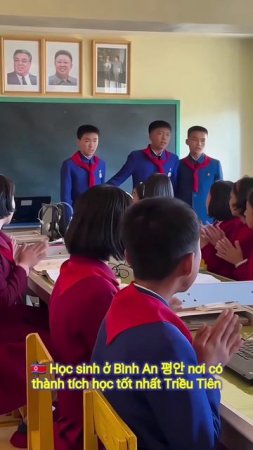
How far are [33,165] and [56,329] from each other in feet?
14.9

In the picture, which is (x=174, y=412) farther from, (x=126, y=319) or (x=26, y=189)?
(x=26, y=189)

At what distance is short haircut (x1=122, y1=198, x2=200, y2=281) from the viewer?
1225mm

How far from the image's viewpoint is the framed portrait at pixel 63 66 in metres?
5.96

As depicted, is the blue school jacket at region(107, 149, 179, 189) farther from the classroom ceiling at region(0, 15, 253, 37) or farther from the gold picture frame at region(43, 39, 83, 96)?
the gold picture frame at region(43, 39, 83, 96)

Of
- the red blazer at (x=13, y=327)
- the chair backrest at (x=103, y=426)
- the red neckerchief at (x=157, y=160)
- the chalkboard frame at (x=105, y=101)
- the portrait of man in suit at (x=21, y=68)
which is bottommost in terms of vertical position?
the red blazer at (x=13, y=327)

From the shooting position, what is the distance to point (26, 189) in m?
6.09

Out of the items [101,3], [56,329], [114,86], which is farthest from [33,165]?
[56,329]

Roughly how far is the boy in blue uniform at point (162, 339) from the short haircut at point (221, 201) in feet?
5.63

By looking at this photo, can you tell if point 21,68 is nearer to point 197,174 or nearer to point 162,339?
point 197,174

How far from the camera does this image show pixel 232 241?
9.15 feet

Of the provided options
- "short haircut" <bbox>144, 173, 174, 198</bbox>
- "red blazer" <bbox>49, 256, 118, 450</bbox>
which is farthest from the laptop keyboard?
"short haircut" <bbox>144, 173, 174, 198</bbox>

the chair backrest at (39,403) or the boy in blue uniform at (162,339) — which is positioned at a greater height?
the boy in blue uniform at (162,339)

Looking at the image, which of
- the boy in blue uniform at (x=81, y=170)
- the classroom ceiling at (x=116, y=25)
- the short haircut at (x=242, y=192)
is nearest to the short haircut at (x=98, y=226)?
the short haircut at (x=242, y=192)

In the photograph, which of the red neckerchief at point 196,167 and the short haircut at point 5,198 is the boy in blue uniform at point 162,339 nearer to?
the short haircut at point 5,198
